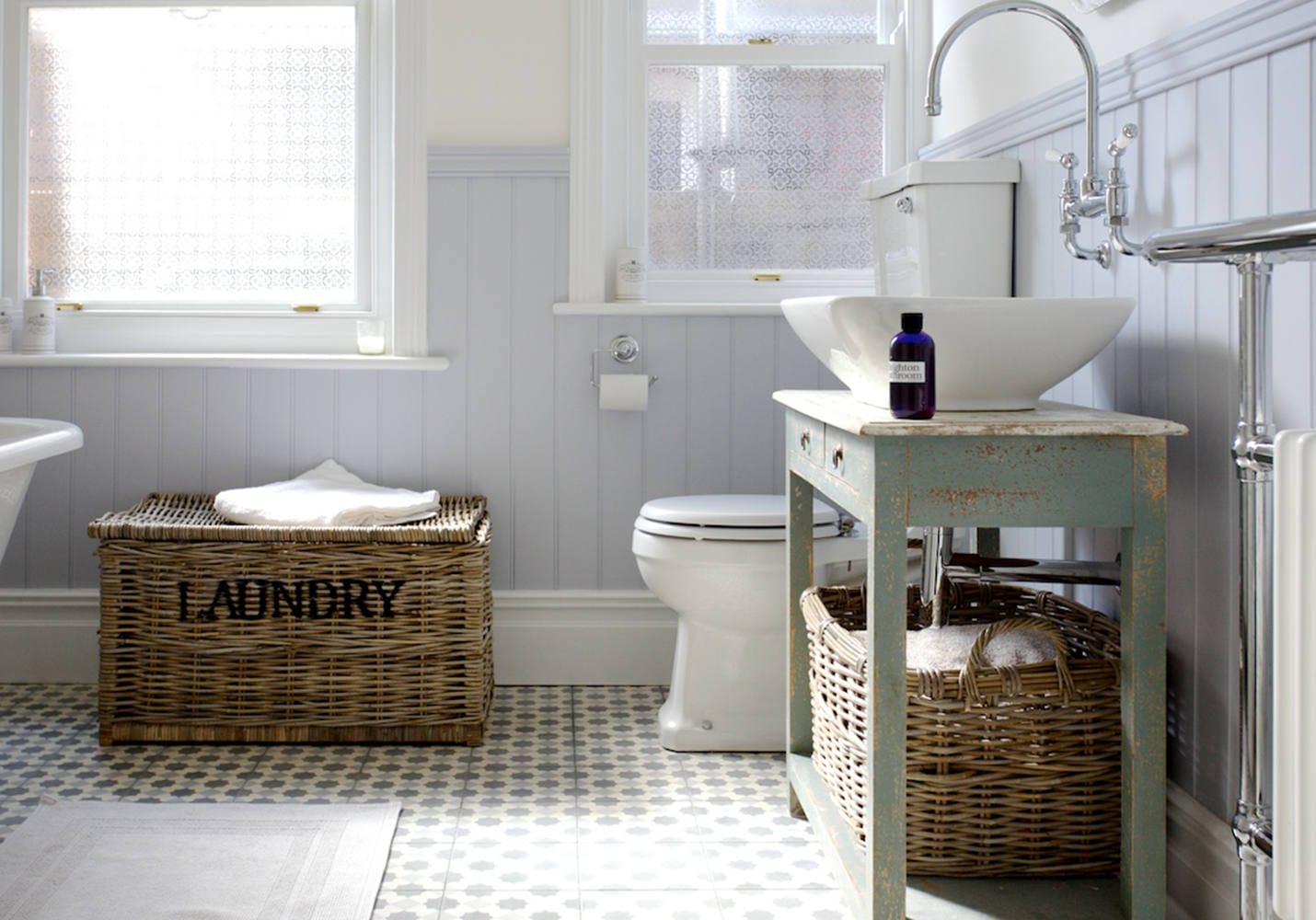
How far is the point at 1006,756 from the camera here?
1.98m

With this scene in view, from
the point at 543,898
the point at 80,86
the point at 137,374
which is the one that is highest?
the point at 80,86

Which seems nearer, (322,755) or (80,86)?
(322,755)

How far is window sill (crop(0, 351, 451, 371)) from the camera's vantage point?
3361mm

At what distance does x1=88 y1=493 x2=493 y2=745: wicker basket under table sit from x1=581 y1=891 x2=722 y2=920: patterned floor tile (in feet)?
2.75

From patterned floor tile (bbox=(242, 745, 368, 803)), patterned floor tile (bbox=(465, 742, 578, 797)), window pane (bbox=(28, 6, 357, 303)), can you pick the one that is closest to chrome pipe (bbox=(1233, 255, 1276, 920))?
patterned floor tile (bbox=(465, 742, 578, 797))

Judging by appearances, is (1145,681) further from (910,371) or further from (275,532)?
(275,532)

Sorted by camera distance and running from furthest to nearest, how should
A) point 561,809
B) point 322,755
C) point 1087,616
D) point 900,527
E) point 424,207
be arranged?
point 424,207 → point 322,755 → point 561,809 → point 1087,616 → point 900,527

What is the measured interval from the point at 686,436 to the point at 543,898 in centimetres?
149

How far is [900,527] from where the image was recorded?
1813mm

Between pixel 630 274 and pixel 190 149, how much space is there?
1.14 metres

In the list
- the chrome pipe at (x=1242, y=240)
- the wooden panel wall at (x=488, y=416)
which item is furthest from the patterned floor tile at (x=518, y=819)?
the chrome pipe at (x=1242, y=240)

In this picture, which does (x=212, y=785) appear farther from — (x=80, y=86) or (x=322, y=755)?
(x=80, y=86)

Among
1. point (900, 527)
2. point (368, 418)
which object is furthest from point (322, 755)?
point (900, 527)

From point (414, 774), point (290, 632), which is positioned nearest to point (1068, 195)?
point (414, 774)
